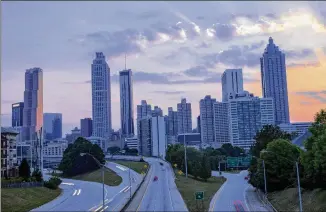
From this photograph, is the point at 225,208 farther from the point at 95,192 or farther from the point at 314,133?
the point at 95,192

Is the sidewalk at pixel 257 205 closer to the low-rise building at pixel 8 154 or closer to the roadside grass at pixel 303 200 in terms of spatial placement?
the roadside grass at pixel 303 200

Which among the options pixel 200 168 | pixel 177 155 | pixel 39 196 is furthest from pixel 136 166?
pixel 39 196

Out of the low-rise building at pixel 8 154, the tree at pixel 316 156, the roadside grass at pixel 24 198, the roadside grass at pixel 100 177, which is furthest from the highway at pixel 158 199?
the low-rise building at pixel 8 154

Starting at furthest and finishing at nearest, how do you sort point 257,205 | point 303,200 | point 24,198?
point 24,198 → point 257,205 → point 303,200

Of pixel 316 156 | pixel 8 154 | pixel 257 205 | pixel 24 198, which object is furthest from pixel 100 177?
pixel 316 156

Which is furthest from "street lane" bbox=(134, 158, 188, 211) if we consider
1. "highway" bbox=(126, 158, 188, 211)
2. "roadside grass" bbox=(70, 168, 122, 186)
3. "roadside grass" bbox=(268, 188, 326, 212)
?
"roadside grass" bbox=(70, 168, 122, 186)

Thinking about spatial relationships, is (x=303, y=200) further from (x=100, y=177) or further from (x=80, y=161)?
(x=80, y=161)

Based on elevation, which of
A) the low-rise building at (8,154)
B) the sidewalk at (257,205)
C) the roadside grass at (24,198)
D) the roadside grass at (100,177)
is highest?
the low-rise building at (8,154)
